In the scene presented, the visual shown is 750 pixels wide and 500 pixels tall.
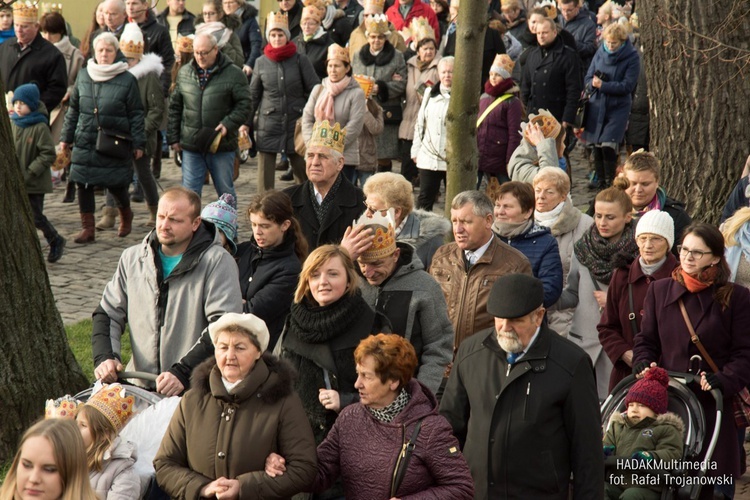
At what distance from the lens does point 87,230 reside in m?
13.2

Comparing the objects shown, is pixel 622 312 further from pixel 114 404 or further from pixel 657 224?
pixel 114 404

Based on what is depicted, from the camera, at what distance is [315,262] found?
20.2 feet

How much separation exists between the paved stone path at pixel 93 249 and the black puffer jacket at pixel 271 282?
309cm

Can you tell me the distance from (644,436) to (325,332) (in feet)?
6.10

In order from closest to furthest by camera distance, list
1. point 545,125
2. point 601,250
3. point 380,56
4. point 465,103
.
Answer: point 601,250 < point 465,103 < point 545,125 < point 380,56

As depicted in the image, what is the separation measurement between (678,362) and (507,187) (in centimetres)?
173

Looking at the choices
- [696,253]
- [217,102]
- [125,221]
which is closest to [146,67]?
[217,102]

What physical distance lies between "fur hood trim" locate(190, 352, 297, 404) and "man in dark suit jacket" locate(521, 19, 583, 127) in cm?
990

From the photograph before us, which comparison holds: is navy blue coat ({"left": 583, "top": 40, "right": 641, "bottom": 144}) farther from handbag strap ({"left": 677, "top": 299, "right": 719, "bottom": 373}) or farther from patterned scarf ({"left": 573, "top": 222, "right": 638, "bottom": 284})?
handbag strap ({"left": 677, "top": 299, "right": 719, "bottom": 373})

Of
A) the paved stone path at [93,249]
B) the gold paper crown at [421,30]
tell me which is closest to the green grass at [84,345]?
the paved stone path at [93,249]

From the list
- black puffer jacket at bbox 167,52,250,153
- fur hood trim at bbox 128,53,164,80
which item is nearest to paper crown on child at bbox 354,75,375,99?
black puffer jacket at bbox 167,52,250,153

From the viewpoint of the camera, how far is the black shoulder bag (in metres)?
12.7

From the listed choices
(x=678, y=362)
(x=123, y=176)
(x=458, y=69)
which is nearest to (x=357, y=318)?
(x=678, y=362)

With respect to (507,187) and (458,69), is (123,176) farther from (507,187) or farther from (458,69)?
(507,187)
